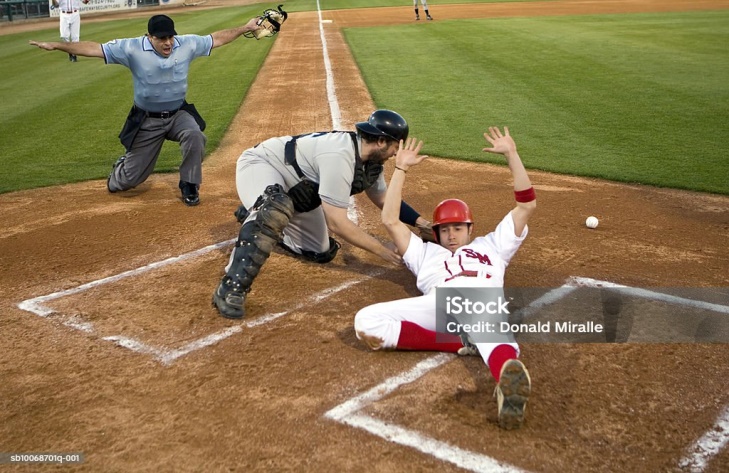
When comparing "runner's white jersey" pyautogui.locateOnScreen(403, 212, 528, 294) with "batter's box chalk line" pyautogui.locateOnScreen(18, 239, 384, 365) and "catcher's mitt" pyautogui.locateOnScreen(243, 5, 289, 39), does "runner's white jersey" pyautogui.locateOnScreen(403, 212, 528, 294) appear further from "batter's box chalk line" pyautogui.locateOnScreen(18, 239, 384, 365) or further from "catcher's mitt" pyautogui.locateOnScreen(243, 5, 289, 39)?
"catcher's mitt" pyautogui.locateOnScreen(243, 5, 289, 39)

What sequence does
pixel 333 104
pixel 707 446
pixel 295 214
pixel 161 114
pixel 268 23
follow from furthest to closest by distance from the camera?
pixel 333 104
pixel 268 23
pixel 161 114
pixel 295 214
pixel 707 446

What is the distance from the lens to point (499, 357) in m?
4.35

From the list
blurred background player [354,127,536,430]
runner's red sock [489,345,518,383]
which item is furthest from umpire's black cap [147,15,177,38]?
runner's red sock [489,345,518,383]

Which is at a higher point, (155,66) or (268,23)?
(268,23)

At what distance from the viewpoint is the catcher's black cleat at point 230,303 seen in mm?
5340

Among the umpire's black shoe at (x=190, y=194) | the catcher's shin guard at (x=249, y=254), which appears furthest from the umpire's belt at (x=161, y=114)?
the catcher's shin guard at (x=249, y=254)

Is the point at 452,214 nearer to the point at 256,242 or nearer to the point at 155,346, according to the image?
the point at 256,242

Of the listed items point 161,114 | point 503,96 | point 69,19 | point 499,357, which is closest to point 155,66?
point 161,114

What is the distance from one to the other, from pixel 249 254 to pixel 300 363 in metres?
1.08

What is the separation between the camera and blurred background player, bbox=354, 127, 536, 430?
479cm

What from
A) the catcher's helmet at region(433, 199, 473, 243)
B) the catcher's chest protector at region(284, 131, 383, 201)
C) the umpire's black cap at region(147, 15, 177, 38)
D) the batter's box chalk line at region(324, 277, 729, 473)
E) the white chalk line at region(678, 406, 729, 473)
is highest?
the umpire's black cap at region(147, 15, 177, 38)

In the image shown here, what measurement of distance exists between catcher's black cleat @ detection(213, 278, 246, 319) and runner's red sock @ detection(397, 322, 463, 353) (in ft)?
4.11

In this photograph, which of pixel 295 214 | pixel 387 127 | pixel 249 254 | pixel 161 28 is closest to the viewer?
pixel 249 254

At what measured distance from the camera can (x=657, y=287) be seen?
19.4 ft
